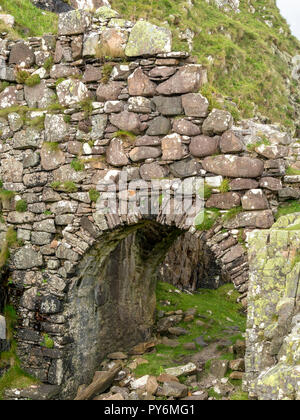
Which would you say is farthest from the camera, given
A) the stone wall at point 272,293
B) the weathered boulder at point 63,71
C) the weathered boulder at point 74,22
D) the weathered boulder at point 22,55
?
the weathered boulder at point 22,55

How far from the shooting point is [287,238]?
157 inches

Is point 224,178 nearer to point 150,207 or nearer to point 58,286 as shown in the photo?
point 150,207

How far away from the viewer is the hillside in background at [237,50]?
57.9 feet

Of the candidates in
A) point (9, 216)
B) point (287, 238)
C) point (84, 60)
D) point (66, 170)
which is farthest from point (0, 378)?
point (287, 238)

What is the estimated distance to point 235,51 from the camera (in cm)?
2039

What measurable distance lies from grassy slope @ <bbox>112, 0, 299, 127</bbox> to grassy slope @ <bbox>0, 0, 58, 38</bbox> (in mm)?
4591

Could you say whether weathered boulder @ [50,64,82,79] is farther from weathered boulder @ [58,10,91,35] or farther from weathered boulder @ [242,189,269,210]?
weathered boulder @ [242,189,269,210]

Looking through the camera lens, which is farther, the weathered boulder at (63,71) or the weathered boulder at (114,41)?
the weathered boulder at (63,71)

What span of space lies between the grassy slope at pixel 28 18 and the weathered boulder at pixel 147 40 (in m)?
3.64

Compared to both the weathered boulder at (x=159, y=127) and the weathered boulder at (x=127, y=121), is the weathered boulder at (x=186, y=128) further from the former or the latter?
the weathered boulder at (x=127, y=121)

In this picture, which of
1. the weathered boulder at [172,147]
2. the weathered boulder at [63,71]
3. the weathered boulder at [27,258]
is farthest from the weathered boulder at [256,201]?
the weathered boulder at [27,258]

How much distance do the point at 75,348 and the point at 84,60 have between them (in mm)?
4872

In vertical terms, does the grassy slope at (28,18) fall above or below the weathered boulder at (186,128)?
above

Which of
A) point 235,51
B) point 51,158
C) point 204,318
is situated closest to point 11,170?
point 51,158
